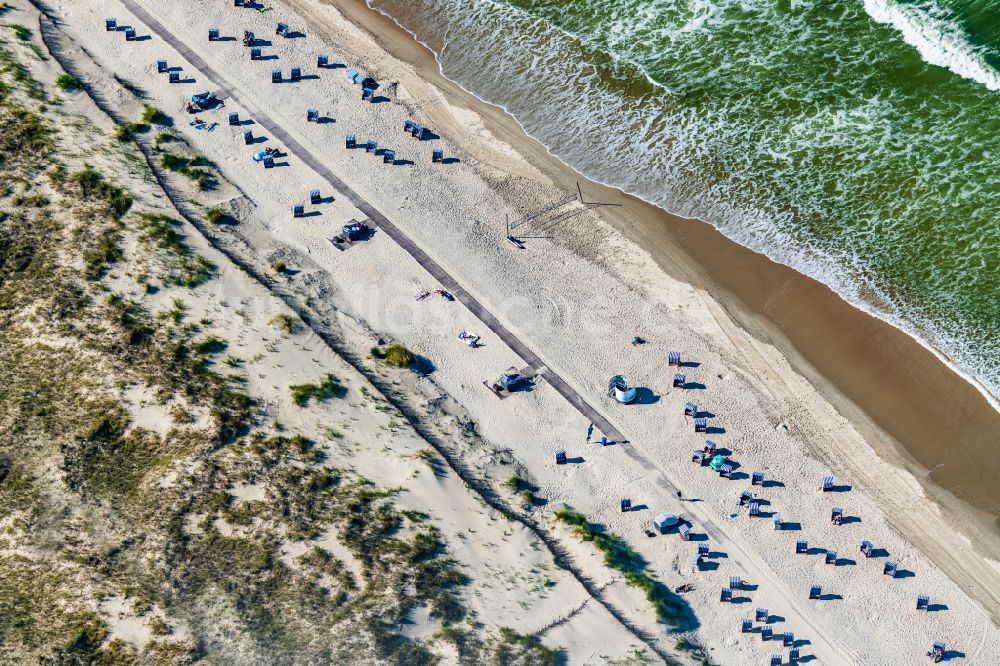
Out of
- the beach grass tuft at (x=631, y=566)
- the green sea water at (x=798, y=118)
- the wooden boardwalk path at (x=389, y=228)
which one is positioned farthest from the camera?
the green sea water at (x=798, y=118)

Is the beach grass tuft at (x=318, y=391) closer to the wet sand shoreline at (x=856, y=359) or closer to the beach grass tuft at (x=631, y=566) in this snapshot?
the beach grass tuft at (x=631, y=566)

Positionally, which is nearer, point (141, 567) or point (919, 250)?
point (141, 567)

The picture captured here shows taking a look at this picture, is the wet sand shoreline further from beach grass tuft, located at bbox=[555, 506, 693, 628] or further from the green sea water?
beach grass tuft, located at bbox=[555, 506, 693, 628]

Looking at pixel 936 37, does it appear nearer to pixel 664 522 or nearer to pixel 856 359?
pixel 856 359

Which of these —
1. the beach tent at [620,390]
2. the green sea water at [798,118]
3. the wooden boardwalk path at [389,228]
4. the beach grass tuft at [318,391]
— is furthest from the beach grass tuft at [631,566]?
the green sea water at [798,118]

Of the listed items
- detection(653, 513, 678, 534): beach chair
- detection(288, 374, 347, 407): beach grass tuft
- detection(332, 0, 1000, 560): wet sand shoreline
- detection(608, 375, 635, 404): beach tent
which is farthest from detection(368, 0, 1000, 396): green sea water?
detection(288, 374, 347, 407): beach grass tuft

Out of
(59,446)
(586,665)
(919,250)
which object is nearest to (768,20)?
(919,250)

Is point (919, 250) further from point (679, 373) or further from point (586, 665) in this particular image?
point (586, 665)
